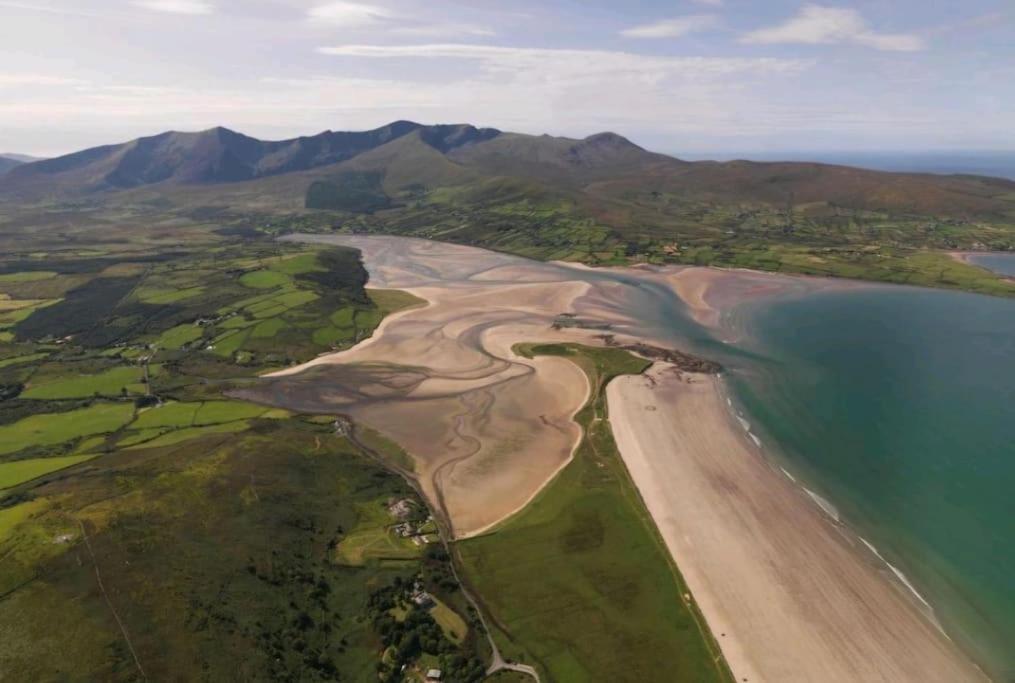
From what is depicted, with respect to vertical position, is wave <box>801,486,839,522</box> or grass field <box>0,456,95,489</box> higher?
grass field <box>0,456,95,489</box>

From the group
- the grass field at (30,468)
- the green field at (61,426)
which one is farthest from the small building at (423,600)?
the green field at (61,426)

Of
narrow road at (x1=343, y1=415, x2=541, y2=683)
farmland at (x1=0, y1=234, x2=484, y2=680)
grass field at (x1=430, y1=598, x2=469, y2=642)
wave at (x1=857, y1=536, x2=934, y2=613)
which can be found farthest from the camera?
wave at (x1=857, y1=536, x2=934, y2=613)

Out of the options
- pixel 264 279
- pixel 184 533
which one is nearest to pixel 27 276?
pixel 264 279

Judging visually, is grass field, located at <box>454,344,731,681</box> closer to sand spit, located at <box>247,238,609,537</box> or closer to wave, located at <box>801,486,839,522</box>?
sand spit, located at <box>247,238,609,537</box>

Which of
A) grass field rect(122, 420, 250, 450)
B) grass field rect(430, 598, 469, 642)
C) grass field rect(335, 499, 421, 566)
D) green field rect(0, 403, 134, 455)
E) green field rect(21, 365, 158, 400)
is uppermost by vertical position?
green field rect(21, 365, 158, 400)

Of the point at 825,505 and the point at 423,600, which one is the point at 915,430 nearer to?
the point at 825,505

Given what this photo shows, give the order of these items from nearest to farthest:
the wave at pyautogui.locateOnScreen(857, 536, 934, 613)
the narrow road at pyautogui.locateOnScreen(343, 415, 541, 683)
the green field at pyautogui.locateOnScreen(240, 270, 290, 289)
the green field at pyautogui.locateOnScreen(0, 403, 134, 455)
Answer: the narrow road at pyautogui.locateOnScreen(343, 415, 541, 683) < the wave at pyautogui.locateOnScreen(857, 536, 934, 613) < the green field at pyautogui.locateOnScreen(0, 403, 134, 455) < the green field at pyautogui.locateOnScreen(240, 270, 290, 289)

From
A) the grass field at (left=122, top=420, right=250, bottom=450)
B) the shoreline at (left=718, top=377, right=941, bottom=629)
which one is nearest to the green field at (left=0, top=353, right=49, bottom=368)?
the grass field at (left=122, top=420, right=250, bottom=450)
